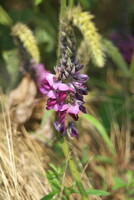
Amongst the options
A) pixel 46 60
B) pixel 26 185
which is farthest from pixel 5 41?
pixel 26 185

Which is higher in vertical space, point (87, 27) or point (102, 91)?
point (87, 27)

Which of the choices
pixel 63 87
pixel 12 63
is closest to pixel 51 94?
pixel 63 87

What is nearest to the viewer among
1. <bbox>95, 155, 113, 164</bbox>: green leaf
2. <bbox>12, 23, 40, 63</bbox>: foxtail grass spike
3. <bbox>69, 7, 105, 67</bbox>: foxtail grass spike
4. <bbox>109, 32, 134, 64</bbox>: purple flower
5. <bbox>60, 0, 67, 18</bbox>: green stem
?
<bbox>60, 0, 67, 18</bbox>: green stem

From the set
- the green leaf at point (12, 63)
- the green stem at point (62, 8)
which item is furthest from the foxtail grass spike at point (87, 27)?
the green leaf at point (12, 63)

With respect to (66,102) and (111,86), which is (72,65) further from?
(111,86)

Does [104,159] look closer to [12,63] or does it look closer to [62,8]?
[12,63]

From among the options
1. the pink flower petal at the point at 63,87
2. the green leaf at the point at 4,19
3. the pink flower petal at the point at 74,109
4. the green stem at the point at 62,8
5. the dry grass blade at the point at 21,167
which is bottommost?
the dry grass blade at the point at 21,167

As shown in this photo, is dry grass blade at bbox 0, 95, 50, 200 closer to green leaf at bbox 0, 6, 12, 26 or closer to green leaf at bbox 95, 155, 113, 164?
green leaf at bbox 95, 155, 113, 164

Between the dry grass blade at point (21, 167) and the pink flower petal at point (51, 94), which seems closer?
the pink flower petal at point (51, 94)

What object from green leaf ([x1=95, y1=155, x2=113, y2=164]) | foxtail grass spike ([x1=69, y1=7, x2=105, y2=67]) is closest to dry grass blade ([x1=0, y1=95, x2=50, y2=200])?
green leaf ([x1=95, y1=155, x2=113, y2=164])

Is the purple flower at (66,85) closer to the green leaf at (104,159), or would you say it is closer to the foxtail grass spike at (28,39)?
the foxtail grass spike at (28,39)

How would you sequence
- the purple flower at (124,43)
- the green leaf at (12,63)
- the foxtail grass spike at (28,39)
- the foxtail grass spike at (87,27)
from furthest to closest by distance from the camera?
1. the purple flower at (124,43)
2. the green leaf at (12,63)
3. the foxtail grass spike at (28,39)
4. the foxtail grass spike at (87,27)

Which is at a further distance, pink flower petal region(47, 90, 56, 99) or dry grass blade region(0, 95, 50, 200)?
dry grass blade region(0, 95, 50, 200)
